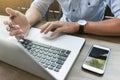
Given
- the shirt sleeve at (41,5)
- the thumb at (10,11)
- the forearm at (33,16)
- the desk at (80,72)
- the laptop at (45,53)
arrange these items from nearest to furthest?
the laptop at (45,53) < the desk at (80,72) < the thumb at (10,11) < the forearm at (33,16) < the shirt sleeve at (41,5)

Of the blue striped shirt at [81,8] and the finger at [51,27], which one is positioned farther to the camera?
the blue striped shirt at [81,8]

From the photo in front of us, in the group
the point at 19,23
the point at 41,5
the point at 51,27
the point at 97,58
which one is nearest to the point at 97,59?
the point at 97,58

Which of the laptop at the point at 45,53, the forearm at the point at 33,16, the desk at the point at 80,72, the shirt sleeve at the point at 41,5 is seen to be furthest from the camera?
the shirt sleeve at the point at 41,5

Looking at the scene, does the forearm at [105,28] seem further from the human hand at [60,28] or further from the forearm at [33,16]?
the forearm at [33,16]

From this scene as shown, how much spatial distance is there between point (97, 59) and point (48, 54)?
0.64 feet

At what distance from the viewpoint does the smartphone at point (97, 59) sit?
2.15 feet

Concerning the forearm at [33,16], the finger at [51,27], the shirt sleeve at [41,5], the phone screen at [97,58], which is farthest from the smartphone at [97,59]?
the shirt sleeve at [41,5]

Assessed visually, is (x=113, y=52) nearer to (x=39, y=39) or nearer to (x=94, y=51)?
(x=94, y=51)

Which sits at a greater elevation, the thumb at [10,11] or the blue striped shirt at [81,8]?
the thumb at [10,11]

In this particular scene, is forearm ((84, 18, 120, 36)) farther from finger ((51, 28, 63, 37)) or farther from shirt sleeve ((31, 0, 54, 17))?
shirt sleeve ((31, 0, 54, 17))

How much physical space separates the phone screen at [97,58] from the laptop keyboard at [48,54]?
9cm

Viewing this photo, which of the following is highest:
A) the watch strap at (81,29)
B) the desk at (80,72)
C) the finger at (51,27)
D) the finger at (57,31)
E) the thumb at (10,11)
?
the thumb at (10,11)

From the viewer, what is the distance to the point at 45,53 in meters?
0.72

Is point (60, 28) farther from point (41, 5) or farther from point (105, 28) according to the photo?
point (41, 5)
